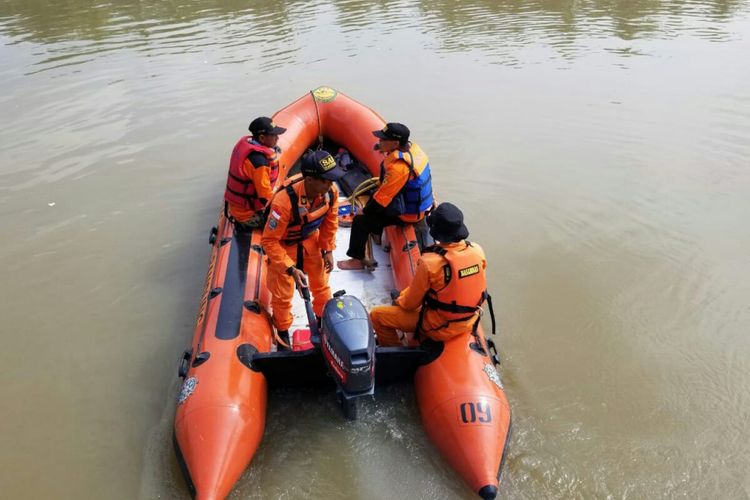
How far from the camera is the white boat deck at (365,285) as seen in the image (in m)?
3.52

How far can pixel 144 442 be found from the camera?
2.93m

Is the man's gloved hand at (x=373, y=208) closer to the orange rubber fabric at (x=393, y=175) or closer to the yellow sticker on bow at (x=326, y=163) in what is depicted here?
the orange rubber fabric at (x=393, y=175)

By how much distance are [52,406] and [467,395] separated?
2.40 meters

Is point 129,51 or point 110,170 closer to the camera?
point 110,170

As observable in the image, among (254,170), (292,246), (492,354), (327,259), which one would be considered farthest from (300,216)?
(492,354)

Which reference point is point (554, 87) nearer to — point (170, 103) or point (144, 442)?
point (170, 103)

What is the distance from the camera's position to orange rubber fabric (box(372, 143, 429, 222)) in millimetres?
3408

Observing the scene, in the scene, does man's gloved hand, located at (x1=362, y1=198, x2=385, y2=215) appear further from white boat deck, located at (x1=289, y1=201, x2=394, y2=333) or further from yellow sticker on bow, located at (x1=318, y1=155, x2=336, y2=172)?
yellow sticker on bow, located at (x1=318, y1=155, x2=336, y2=172)

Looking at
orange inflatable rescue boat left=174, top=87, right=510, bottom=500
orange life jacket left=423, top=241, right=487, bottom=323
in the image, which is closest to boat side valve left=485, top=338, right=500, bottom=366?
orange inflatable rescue boat left=174, top=87, right=510, bottom=500

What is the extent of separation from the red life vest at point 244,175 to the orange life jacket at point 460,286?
1.35m

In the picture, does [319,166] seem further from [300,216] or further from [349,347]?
[349,347]

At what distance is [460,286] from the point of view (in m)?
2.57

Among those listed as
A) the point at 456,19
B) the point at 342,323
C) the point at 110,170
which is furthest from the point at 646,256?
the point at 456,19

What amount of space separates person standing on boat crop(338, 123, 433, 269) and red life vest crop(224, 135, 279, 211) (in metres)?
0.66
